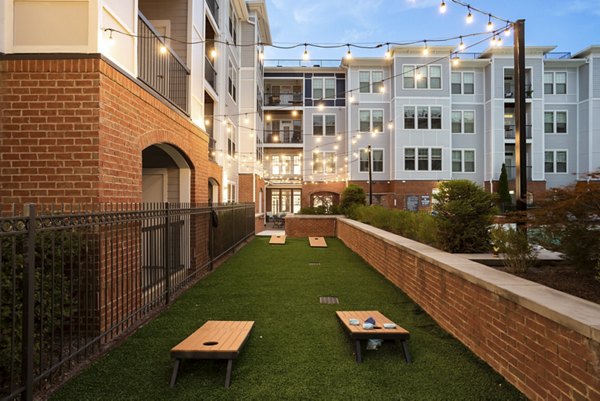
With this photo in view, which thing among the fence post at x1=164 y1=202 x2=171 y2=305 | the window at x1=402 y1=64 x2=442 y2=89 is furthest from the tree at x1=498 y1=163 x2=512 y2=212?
the fence post at x1=164 y1=202 x2=171 y2=305

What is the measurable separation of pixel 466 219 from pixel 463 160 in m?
26.2

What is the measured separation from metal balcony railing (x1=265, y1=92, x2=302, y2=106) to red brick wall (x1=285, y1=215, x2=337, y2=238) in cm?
1536

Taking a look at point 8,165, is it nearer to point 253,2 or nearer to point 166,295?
point 166,295

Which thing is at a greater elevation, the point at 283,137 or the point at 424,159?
the point at 283,137

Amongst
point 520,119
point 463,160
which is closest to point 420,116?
point 463,160

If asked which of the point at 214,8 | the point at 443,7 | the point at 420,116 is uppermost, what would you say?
the point at 214,8

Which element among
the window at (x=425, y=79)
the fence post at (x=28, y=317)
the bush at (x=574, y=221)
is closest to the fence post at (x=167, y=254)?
the fence post at (x=28, y=317)

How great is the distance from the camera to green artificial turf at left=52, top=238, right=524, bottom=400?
11.3 ft

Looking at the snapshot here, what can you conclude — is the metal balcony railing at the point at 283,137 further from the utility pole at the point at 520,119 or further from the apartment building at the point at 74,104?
the utility pole at the point at 520,119

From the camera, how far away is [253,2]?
2328 centimetres

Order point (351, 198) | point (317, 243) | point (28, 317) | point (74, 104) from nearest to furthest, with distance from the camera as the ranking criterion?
point (28, 317) < point (74, 104) < point (317, 243) < point (351, 198)

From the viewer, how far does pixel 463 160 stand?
30.4 m

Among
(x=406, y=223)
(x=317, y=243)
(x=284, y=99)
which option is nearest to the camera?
(x=406, y=223)

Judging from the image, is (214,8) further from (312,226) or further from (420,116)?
(420,116)
